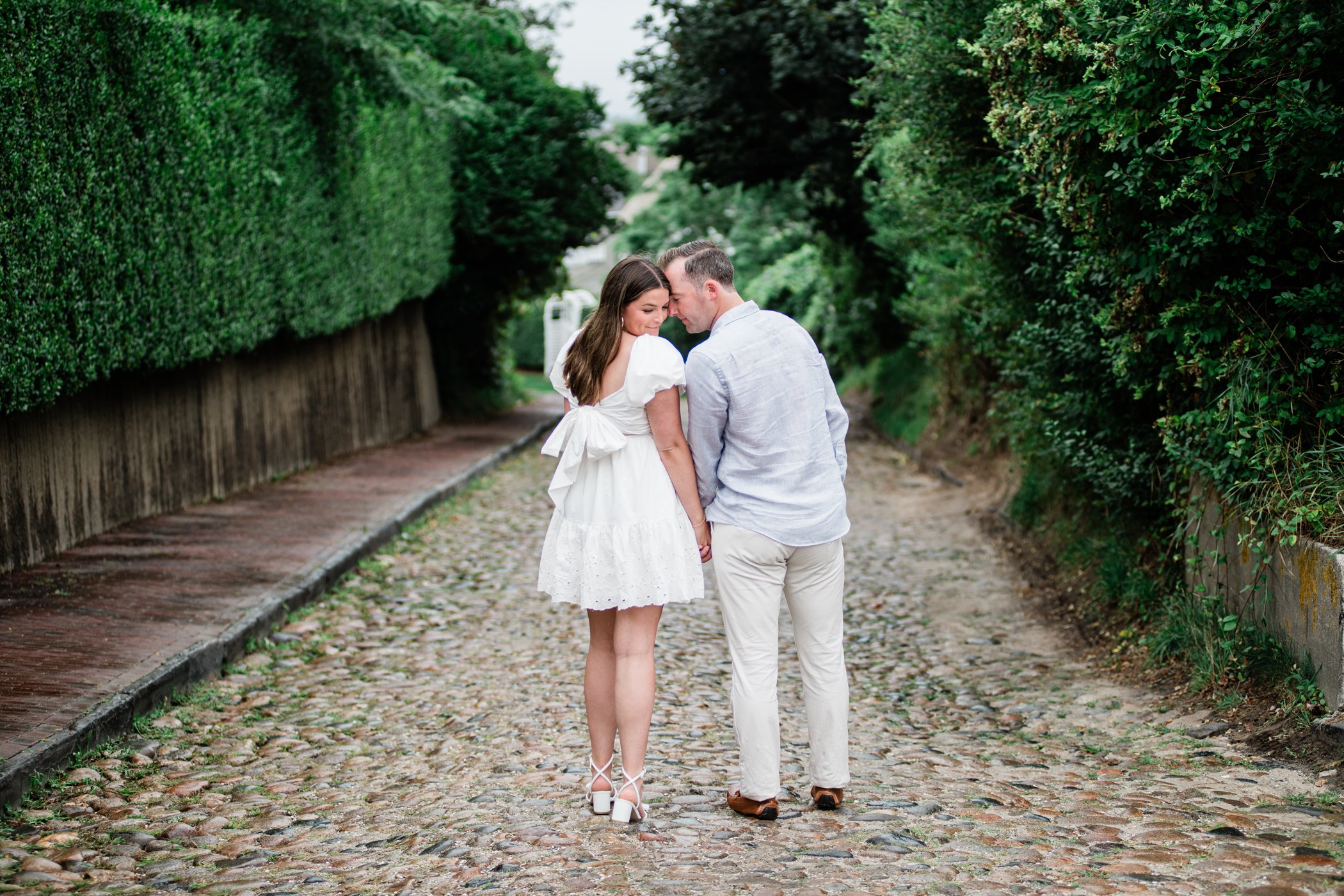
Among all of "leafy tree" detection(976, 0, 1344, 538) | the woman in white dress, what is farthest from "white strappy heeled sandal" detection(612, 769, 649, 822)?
"leafy tree" detection(976, 0, 1344, 538)

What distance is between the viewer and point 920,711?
638 cm

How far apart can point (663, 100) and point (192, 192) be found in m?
10.5

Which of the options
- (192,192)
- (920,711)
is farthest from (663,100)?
(920,711)

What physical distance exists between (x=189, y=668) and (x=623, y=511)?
3151mm

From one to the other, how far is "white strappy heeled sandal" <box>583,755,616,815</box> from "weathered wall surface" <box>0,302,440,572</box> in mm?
5370

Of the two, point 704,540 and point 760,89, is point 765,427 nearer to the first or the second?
point 704,540

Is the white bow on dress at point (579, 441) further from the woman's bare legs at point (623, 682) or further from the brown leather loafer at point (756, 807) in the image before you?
the brown leather loafer at point (756, 807)

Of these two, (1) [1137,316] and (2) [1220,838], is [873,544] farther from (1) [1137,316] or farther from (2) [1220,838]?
(2) [1220,838]

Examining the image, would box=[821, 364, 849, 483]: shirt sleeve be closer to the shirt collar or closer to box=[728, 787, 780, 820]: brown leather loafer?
the shirt collar

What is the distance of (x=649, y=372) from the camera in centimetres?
438

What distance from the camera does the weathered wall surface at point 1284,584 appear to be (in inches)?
193

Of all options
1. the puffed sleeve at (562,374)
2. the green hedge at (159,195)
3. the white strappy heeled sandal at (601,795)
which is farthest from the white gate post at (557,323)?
the white strappy heeled sandal at (601,795)

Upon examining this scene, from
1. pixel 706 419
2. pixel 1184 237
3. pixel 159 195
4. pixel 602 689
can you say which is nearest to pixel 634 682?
pixel 602 689

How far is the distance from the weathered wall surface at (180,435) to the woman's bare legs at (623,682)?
5353 mm
